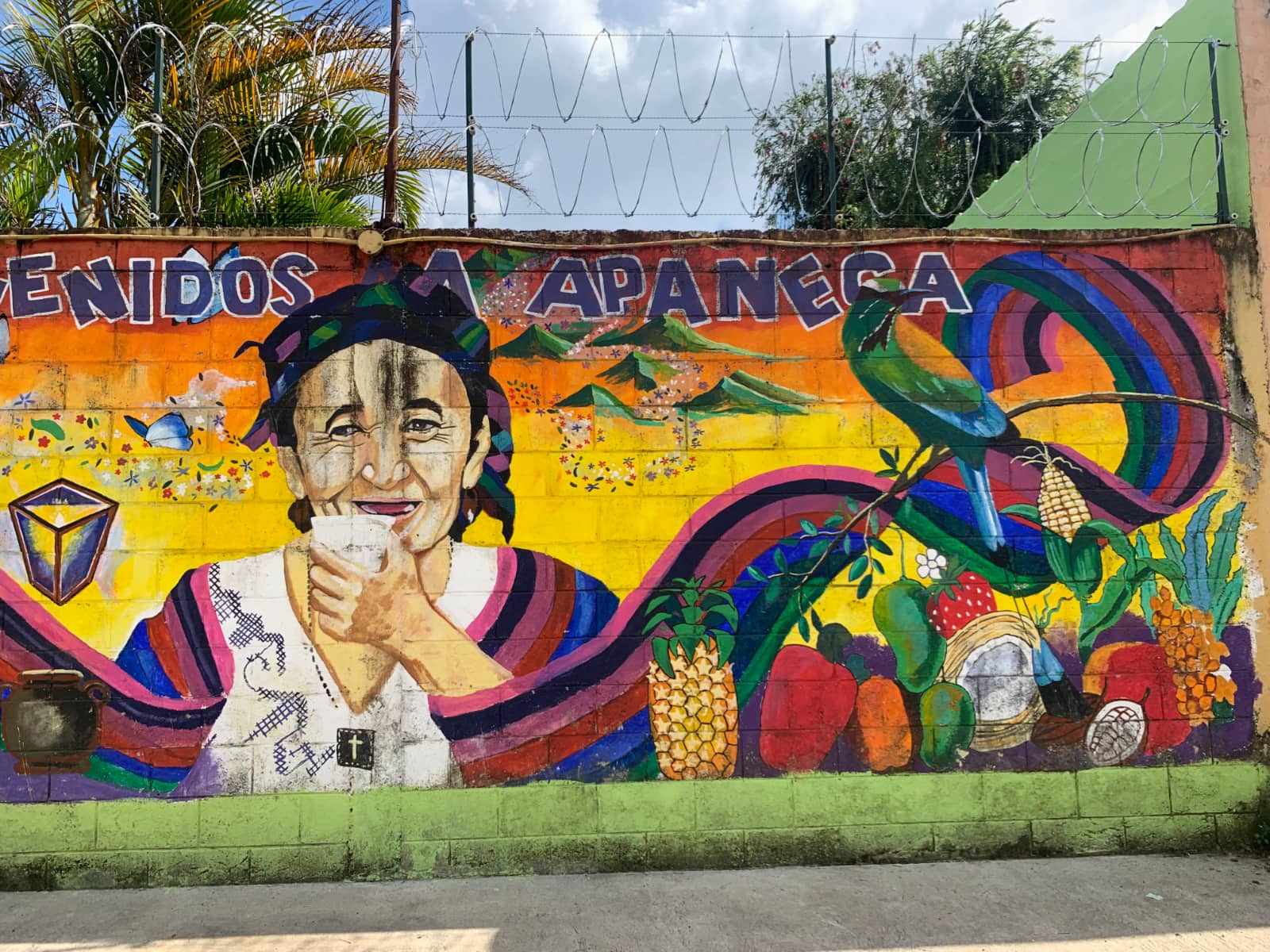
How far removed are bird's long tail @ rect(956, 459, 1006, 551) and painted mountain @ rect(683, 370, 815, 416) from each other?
37.7 inches

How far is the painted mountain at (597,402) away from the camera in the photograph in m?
4.88

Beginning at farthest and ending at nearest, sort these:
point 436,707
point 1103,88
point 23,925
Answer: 1. point 1103,88
2. point 436,707
3. point 23,925

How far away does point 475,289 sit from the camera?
491 cm

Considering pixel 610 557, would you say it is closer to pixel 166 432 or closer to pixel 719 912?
pixel 719 912

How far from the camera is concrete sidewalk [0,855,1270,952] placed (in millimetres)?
3891

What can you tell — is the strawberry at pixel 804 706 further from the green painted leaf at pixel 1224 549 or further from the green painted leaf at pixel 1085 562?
the green painted leaf at pixel 1224 549

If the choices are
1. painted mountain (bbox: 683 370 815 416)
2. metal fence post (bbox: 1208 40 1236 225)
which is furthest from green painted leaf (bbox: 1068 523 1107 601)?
metal fence post (bbox: 1208 40 1236 225)

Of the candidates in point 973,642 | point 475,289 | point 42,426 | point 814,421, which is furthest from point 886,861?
point 42,426

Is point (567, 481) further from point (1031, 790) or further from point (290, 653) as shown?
point (1031, 790)

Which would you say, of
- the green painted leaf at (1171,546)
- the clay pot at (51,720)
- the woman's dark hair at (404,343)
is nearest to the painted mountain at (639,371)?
the woman's dark hair at (404,343)

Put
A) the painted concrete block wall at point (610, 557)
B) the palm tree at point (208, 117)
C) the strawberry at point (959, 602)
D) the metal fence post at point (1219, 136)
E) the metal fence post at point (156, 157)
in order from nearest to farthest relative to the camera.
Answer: the painted concrete block wall at point (610, 557), the strawberry at point (959, 602), the metal fence post at point (156, 157), the metal fence post at point (1219, 136), the palm tree at point (208, 117)

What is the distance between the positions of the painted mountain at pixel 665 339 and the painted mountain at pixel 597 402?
0.86ft

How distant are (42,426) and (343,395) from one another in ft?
5.18

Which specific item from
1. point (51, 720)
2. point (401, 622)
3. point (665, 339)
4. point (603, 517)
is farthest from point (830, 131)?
point (51, 720)
